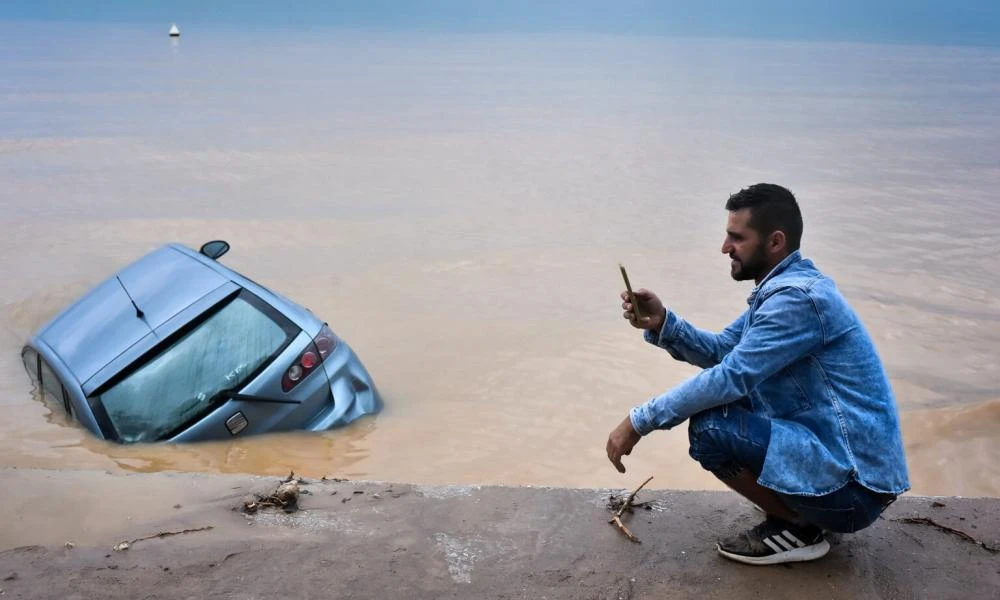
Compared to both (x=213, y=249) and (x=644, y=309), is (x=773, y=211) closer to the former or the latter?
(x=644, y=309)

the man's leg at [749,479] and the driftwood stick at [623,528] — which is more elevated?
the man's leg at [749,479]

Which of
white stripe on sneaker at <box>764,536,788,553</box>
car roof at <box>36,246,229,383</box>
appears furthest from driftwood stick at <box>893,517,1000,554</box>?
car roof at <box>36,246,229,383</box>

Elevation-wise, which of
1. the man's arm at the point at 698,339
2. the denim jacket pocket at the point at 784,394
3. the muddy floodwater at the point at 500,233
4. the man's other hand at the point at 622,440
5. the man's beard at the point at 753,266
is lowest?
the muddy floodwater at the point at 500,233

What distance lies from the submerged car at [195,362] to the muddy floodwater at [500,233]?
17 centimetres

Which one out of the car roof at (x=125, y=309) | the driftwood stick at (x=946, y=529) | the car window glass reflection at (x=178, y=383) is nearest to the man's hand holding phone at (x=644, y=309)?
the driftwood stick at (x=946, y=529)

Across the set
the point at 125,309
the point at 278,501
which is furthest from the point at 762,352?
the point at 125,309

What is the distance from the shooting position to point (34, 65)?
33906 millimetres

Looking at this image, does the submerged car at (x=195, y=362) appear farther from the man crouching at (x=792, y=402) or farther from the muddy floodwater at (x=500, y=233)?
the man crouching at (x=792, y=402)

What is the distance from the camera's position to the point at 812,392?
320cm

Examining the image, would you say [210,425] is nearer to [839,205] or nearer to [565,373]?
[565,373]

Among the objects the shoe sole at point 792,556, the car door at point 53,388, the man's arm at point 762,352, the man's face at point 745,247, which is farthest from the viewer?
the car door at point 53,388

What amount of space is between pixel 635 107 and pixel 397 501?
73.0ft

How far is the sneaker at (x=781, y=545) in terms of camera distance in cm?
349

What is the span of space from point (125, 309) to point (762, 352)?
3.90 metres
